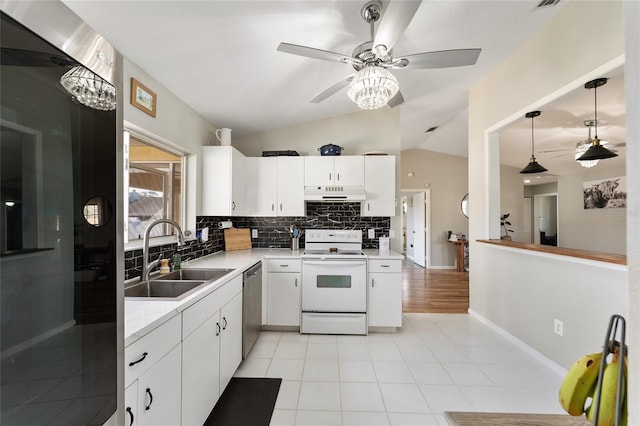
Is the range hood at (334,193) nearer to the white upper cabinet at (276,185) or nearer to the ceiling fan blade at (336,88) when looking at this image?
the white upper cabinet at (276,185)

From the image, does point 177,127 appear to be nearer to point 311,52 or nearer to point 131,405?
point 311,52

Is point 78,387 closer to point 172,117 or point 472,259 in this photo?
point 172,117

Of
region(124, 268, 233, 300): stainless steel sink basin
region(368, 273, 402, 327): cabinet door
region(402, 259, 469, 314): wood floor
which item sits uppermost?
region(124, 268, 233, 300): stainless steel sink basin

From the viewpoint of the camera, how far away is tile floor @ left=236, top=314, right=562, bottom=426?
181cm

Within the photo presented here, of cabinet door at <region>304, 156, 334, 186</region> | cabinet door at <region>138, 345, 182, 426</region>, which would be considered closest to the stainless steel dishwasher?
cabinet door at <region>138, 345, 182, 426</region>

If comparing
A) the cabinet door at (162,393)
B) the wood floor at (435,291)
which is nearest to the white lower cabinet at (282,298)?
the cabinet door at (162,393)

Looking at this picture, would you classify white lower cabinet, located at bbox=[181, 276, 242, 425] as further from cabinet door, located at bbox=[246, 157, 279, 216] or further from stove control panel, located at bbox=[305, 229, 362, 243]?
stove control panel, located at bbox=[305, 229, 362, 243]

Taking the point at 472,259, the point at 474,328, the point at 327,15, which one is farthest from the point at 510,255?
the point at 327,15

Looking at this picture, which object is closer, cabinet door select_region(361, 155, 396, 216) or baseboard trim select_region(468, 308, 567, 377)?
baseboard trim select_region(468, 308, 567, 377)

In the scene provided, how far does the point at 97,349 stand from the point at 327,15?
2124mm

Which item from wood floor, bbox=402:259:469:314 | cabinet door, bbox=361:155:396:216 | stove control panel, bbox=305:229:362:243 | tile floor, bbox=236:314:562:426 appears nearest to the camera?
tile floor, bbox=236:314:562:426

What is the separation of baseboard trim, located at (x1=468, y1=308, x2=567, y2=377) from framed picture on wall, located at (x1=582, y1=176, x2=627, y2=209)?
4.04m

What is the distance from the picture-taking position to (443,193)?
6.75 meters

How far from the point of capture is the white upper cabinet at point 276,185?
3320 mm
